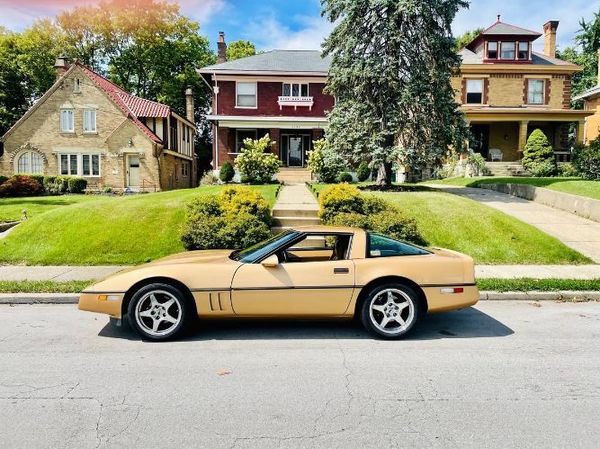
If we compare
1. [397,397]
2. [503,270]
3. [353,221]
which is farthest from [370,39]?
[397,397]

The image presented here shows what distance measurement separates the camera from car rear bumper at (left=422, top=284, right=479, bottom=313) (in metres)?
5.79

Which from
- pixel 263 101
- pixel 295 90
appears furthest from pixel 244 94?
pixel 295 90

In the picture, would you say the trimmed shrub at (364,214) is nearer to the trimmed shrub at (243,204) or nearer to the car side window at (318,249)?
the trimmed shrub at (243,204)

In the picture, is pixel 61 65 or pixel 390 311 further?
pixel 61 65

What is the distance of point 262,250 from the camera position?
5984mm

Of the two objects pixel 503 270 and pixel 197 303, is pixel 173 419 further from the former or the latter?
pixel 503 270

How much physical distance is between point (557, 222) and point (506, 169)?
52.2ft

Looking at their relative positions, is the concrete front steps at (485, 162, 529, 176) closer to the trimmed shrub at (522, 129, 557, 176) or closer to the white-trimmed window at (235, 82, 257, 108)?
the trimmed shrub at (522, 129, 557, 176)

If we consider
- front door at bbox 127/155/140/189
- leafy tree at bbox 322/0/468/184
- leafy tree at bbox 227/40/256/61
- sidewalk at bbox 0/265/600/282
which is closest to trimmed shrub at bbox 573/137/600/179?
leafy tree at bbox 322/0/468/184

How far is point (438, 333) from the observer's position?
6.08 meters

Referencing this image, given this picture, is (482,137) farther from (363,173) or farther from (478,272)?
(478,272)

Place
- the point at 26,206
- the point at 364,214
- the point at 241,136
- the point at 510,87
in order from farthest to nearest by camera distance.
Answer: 1. the point at 510,87
2. the point at 241,136
3. the point at 26,206
4. the point at 364,214

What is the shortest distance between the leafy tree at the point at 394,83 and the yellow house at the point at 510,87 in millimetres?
15194

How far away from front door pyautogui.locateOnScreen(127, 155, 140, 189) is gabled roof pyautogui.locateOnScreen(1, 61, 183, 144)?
1.92 meters
